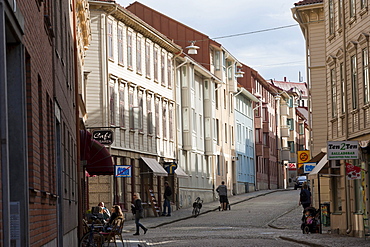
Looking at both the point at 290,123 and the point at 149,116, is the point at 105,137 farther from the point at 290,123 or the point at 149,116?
the point at 290,123

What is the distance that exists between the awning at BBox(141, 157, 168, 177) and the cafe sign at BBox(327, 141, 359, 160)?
21436 mm

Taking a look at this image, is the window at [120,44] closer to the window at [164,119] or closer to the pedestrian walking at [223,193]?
the window at [164,119]

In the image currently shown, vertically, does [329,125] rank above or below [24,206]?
above

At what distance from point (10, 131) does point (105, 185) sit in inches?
1227

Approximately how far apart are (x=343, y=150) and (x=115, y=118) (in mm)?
19267

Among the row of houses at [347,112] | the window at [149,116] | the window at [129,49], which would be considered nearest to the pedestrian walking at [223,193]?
the window at [149,116]

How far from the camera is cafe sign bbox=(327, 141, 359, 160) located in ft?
82.8

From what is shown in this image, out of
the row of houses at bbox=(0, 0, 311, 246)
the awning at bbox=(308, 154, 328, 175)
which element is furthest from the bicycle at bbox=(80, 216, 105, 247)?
the awning at bbox=(308, 154, 328, 175)

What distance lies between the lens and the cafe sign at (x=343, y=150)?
993 inches

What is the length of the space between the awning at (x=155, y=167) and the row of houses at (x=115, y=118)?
93mm

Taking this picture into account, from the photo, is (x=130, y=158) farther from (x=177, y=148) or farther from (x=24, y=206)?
(x=24, y=206)

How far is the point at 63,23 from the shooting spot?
827 inches

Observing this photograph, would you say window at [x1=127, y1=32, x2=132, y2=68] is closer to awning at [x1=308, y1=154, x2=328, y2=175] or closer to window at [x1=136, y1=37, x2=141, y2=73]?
window at [x1=136, y1=37, x2=141, y2=73]

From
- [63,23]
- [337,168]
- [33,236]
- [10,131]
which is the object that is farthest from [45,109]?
[337,168]
